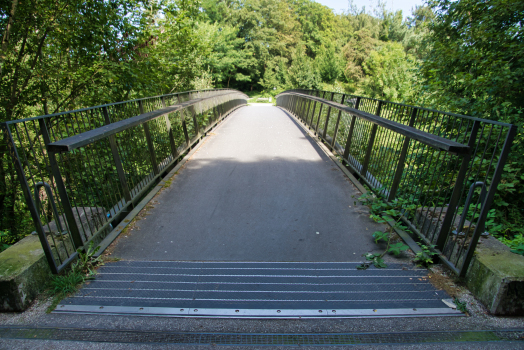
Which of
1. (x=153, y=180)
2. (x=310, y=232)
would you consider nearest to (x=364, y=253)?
(x=310, y=232)

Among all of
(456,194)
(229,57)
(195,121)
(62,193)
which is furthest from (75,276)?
(229,57)

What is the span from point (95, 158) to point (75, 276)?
2255 mm

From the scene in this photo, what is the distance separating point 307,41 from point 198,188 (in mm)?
68039

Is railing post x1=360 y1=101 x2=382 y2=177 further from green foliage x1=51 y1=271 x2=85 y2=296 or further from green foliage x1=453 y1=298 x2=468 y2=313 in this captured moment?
green foliage x1=51 y1=271 x2=85 y2=296

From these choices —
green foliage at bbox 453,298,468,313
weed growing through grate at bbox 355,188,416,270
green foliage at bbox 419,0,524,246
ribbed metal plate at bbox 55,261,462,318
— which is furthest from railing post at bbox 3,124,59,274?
green foliage at bbox 419,0,524,246

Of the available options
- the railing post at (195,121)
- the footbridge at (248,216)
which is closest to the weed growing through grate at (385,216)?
the footbridge at (248,216)

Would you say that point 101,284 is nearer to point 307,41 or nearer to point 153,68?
point 153,68

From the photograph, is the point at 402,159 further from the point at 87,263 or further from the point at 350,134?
the point at 87,263

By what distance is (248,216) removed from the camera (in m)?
4.16

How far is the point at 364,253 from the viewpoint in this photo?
3258mm

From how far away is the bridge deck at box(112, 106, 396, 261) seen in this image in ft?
10.9

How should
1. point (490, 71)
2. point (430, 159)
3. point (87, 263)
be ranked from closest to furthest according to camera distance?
point (87, 263)
point (430, 159)
point (490, 71)

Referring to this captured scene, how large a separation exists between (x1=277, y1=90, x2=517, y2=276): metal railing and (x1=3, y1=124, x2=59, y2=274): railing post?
10.8 ft

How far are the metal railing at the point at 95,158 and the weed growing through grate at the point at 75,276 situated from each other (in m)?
0.08
